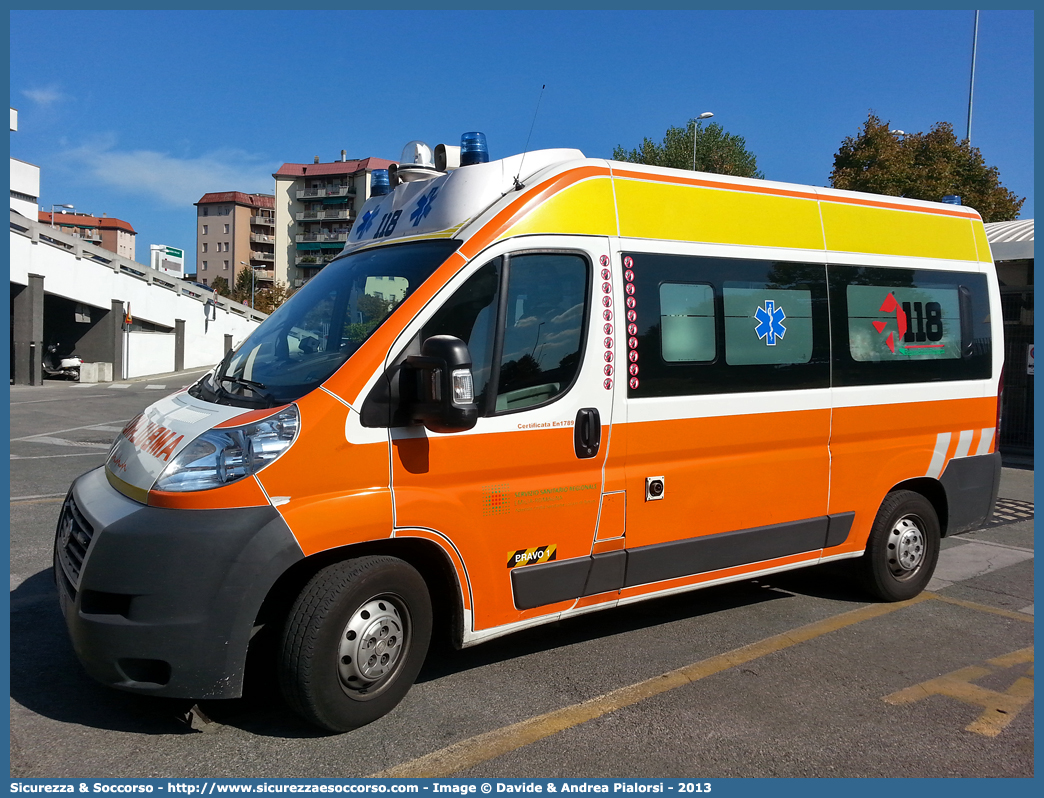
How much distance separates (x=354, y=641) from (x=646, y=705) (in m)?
1.44

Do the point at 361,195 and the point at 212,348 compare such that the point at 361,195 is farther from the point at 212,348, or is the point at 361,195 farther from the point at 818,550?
the point at 818,550

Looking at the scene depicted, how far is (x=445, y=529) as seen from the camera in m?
3.88

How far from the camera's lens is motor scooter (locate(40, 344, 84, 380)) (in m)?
34.8

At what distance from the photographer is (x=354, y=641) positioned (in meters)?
3.70

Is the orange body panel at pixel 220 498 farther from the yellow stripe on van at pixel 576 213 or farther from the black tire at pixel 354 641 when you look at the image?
the yellow stripe on van at pixel 576 213

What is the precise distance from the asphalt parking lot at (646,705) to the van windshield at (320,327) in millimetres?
1474

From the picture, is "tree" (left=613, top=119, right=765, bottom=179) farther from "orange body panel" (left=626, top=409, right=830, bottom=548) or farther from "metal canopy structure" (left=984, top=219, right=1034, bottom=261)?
"orange body panel" (left=626, top=409, right=830, bottom=548)

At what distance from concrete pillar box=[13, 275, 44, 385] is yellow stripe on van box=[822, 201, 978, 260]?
31.7m

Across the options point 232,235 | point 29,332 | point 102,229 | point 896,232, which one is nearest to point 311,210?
point 232,235

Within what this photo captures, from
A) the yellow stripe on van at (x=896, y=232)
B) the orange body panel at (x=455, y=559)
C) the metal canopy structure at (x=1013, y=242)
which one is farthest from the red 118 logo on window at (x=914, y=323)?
the metal canopy structure at (x=1013, y=242)

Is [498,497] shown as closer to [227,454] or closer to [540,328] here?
[540,328]

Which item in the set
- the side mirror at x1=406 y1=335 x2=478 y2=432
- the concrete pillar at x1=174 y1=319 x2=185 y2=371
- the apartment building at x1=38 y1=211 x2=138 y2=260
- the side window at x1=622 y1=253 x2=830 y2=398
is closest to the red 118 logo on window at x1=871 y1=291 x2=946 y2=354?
the side window at x1=622 y1=253 x2=830 y2=398

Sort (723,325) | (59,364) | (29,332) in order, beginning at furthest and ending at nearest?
(59,364) < (29,332) < (723,325)

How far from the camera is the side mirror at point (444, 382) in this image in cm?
367
